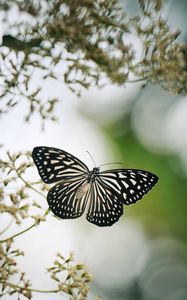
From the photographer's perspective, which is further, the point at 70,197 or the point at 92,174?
the point at 92,174

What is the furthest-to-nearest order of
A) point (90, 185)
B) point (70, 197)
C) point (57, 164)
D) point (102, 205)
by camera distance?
point (90, 185)
point (102, 205)
point (70, 197)
point (57, 164)

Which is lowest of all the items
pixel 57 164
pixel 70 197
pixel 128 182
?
pixel 70 197

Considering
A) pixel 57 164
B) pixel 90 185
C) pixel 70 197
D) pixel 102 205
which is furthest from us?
pixel 90 185

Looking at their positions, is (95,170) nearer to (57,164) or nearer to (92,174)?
(92,174)

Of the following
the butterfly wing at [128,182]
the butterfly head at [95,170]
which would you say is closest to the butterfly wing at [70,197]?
the butterfly head at [95,170]

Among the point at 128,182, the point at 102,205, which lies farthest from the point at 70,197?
the point at 128,182

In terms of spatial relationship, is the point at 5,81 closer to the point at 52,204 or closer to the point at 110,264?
the point at 52,204

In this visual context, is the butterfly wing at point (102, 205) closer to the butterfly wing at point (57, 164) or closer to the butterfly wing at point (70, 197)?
the butterfly wing at point (70, 197)

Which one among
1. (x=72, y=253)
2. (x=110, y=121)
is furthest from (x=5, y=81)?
(x=110, y=121)
